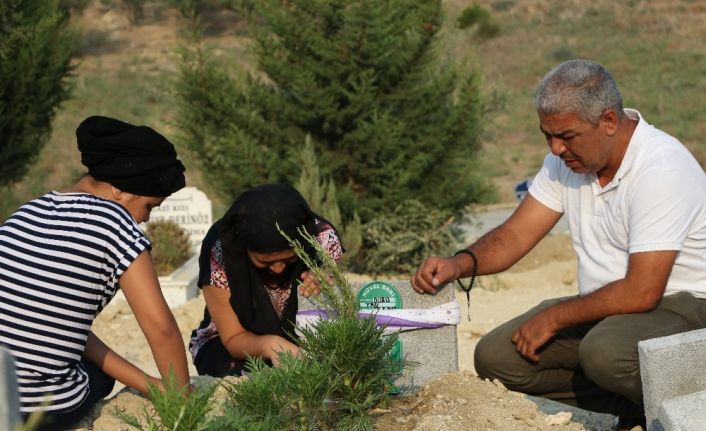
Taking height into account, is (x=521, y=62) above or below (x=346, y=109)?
below

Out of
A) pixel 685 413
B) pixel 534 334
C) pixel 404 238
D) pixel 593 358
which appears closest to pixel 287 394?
pixel 685 413

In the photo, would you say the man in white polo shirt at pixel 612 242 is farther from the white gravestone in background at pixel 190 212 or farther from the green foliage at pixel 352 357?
the white gravestone in background at pixel 190 212

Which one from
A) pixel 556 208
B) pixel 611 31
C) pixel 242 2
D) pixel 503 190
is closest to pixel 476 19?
pixel 611 31

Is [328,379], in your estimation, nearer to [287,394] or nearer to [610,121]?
[287,394]

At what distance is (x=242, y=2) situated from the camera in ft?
42.6

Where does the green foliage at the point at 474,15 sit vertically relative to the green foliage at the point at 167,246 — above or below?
below

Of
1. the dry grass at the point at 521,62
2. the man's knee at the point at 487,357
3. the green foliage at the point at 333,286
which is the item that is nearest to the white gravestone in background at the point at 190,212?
the man's knee at the point at 487,357

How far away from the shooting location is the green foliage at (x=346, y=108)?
39.1 ft

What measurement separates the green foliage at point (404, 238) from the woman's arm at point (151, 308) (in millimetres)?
8200

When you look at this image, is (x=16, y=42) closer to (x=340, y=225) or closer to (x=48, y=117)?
(x=48, y=117)

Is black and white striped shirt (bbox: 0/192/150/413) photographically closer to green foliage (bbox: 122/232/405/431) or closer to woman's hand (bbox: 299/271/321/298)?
green foliage (bbox: 122/232/405/431)

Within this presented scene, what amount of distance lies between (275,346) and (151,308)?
0.75 meters

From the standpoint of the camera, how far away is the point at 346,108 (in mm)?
12055

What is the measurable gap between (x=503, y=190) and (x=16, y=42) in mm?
16265
